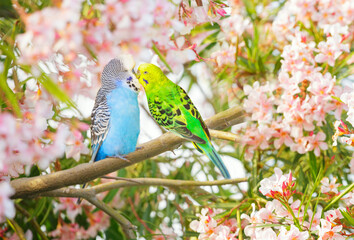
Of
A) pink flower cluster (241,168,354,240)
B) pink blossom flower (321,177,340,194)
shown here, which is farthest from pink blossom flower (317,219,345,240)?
pink blossom flower (321,177,340,194)

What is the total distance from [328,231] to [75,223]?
67 centimetres

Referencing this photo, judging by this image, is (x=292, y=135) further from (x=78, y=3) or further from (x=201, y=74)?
(x=78, y=3)

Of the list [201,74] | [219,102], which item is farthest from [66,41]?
[201,74]

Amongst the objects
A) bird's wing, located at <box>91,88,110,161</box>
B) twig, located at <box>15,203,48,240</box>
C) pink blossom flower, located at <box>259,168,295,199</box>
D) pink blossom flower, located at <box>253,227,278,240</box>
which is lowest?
pink blossom flower, located at <box>253,227,278,240</box>

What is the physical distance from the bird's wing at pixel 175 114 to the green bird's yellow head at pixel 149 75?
3cm

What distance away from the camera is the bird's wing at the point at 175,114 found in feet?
2.52

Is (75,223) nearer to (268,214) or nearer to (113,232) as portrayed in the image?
(113,232)

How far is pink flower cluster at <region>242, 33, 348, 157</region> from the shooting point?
954mm

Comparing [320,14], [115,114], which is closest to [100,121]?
[115,114]

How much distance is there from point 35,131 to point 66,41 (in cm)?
17

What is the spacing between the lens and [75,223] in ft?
3.89

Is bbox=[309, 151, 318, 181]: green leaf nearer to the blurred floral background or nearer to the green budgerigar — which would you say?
the blurred floral background

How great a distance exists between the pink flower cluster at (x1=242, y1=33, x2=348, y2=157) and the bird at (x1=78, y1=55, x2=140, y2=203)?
0.27m

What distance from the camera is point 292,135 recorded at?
1008 millimetres
